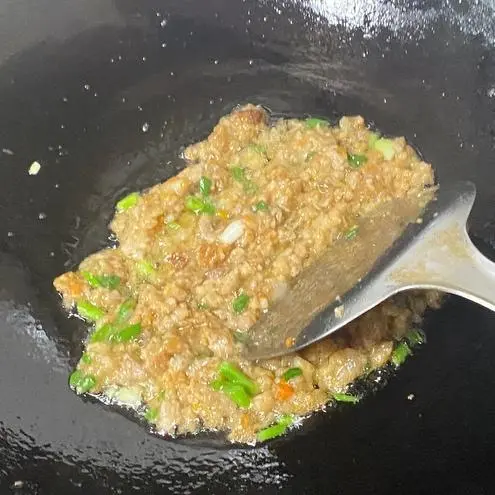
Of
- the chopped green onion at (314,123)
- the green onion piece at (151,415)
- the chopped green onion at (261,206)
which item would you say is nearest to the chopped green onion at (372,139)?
the chopped green onion at (314,123)

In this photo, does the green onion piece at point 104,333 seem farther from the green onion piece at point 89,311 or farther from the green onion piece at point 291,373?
the green onion piece at point 291,373

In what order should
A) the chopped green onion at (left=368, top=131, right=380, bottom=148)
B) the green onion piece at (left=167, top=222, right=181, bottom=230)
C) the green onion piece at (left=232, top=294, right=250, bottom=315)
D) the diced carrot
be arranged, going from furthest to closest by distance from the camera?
the chopped green onion at (left=368, top=131, right=380, bottom=148) < the green onion piece at (left=167, top=222, right=181, bottom=230) < the diced carrot < the green onion piece at (left=232, top=294, right=250, bottom=315)

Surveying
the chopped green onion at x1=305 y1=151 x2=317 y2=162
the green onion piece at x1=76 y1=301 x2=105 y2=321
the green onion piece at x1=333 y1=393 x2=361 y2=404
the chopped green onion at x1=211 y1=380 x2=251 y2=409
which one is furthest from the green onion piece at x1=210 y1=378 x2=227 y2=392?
the chopped green onion at x1=305 y1=151 x2=317 y2=162

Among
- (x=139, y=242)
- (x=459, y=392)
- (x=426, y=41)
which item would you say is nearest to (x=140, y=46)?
(x=139, y=242)

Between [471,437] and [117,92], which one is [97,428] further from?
[117,92]

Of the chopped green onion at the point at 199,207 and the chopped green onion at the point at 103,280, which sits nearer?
the chopped green onion at the point at 103,280

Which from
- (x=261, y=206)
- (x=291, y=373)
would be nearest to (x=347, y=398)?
(x=291, y=373)

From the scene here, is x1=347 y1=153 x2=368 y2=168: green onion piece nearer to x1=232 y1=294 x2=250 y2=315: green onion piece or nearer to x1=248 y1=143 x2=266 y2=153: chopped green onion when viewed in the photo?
x1=248 y1=143 x2=266 y2=153: chopped green onion

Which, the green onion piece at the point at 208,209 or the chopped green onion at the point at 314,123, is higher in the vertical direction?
the chopped green onion at the point at 314,123
